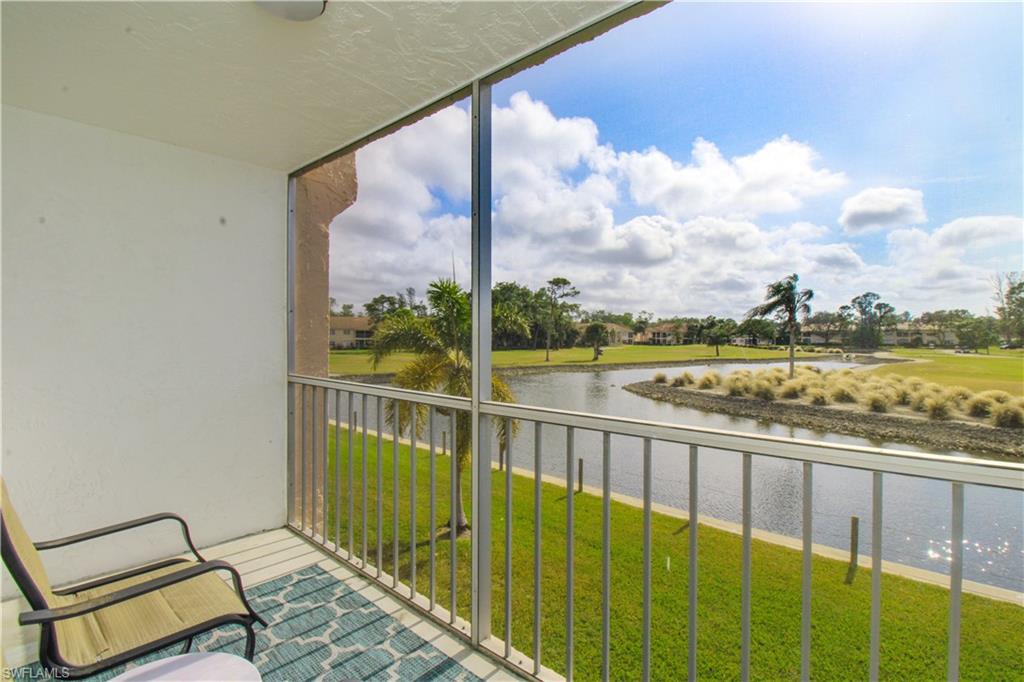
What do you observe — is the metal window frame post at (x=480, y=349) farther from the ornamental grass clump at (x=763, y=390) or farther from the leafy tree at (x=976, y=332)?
the leafy tree at (x=976, y=332)

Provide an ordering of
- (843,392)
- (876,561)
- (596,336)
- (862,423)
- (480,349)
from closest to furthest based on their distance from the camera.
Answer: (876,561) < (862,423) < (843,392) < (480,349) < (596,336)

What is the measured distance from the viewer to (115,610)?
164cm

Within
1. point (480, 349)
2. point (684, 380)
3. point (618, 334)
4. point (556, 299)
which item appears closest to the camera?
point (684, 380)

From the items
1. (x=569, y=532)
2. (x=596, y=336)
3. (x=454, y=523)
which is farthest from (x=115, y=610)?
(x=596, y=336)

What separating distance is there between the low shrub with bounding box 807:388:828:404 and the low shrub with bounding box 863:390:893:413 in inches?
4.6

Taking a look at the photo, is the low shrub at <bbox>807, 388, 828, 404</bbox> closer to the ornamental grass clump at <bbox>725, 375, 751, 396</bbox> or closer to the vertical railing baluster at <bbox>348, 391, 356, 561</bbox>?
the ornamental grass clump at <bbox>725, 375, 751, 396</bbox>

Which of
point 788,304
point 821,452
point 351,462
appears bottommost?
point 351,462

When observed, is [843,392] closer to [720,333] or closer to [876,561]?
[720,333]

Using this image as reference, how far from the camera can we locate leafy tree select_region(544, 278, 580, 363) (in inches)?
103

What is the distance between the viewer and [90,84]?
211cm

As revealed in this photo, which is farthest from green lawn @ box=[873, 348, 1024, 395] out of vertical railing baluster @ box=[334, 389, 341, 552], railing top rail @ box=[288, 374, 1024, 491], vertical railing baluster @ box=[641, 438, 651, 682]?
vertical railing baluster @ box=[334, 389, 341, 552]

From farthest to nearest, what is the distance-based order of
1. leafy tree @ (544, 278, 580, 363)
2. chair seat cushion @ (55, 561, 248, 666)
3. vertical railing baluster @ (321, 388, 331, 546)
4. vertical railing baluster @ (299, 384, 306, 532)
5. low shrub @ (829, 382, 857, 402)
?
vertical railing baluster @ (299, 384, 306, 532) < vertical railing baluster @ (321, 388, 331, 546) < leafy tree @ (544, 278, 580, 363) < low shrub @ (829, 382, 857, 402) < chair seat cushion @ (55, 561, 248, 666)

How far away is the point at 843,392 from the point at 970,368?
1.09 feet

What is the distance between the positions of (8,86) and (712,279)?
336 centimetres
